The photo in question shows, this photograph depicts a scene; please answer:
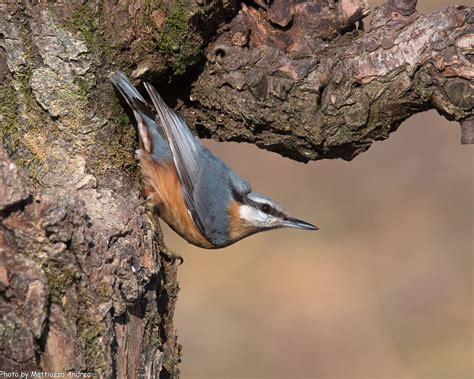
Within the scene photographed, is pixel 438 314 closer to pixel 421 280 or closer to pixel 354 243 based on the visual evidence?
pixel 421 280

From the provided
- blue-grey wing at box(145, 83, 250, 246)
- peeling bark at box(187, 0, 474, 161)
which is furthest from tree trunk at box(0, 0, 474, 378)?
blue-grey wing at box(145, 83, 250, 246)

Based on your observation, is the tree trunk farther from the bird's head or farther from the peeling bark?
the bird's head

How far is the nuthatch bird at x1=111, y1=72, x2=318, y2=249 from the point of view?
399 centimetres

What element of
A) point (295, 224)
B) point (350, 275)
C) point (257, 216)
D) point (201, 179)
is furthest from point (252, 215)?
point (350, 275)

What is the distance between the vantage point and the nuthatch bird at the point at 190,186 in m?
3.99

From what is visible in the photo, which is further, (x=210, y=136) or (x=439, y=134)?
(x=439, y=134)

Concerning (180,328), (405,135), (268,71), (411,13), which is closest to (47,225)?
(268,71)

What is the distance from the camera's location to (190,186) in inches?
170

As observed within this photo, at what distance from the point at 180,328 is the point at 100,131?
4662 mm

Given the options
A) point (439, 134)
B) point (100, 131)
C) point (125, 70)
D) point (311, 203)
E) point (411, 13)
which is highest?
point (439, 134)

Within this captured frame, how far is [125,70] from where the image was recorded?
12.0ft

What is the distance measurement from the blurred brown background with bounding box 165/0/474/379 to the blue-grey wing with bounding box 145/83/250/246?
3393mm

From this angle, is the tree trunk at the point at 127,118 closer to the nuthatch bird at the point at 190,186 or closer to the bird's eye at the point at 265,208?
the nuthatch bird at the point at 190,186

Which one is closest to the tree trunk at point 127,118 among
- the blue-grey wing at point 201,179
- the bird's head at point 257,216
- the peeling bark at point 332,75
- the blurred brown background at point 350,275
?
the peeling bark at point 332,75
